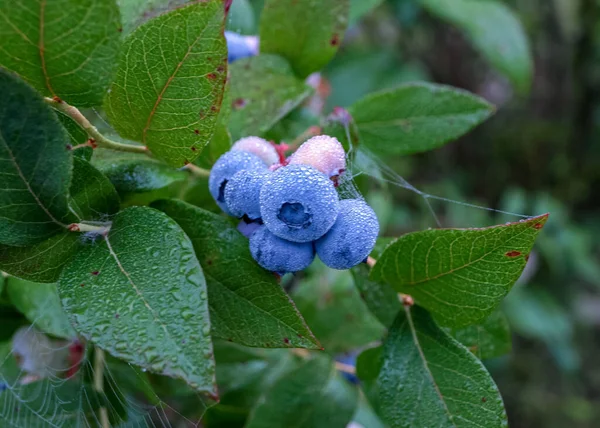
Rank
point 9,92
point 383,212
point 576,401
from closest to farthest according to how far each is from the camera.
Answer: point 9,92
point 383,212
point 576,401

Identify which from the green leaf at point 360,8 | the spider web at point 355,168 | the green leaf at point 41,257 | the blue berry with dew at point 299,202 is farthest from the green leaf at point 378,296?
the green leaf at point 360,8

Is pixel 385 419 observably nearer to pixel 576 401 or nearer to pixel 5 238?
pixel 5 238

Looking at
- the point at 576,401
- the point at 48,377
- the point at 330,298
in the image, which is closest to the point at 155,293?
the point at 48,377

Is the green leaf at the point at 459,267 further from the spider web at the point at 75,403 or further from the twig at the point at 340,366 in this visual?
the twig at the point at 340,366

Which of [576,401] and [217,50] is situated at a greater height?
[217,50]

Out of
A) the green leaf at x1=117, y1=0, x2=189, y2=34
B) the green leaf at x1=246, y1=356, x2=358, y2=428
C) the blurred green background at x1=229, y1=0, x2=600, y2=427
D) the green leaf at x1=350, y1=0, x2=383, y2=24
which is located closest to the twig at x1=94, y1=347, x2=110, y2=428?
the green leaf at x1=246, y1=356, x2=358, y2=428

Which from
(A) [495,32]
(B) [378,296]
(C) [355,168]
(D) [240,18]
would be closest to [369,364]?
(B) [378,296]

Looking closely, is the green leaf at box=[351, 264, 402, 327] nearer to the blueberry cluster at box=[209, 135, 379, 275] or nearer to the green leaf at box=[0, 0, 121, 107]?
the blueberry cluster at box=[209, 135, 379, 275]
